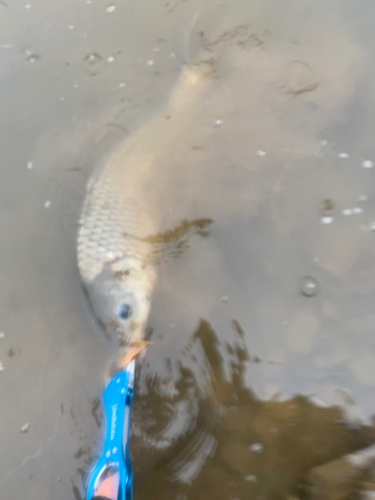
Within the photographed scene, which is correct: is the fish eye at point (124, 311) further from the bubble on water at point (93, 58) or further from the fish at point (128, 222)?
the bubble on water at point (93, 58)

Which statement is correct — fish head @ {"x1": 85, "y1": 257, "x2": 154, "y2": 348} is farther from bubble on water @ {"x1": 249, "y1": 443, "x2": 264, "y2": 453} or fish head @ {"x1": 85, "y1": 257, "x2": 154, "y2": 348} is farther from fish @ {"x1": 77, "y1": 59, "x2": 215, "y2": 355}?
bubble on water @ {"x1": 249, "y1": 443, "x2": 264, "y2": 453}

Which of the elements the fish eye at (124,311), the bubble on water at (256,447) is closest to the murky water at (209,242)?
the bubble on water at (256,447)

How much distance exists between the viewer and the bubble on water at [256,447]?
5.07 ft

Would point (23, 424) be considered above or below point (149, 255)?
below

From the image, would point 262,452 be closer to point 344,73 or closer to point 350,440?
point 350,440

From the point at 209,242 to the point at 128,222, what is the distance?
479 millimetres

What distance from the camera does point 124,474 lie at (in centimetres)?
144

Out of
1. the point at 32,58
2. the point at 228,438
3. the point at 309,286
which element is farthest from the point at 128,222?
the point at 32,58

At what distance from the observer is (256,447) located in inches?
61.0

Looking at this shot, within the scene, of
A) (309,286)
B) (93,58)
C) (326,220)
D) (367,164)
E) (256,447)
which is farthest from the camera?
(93,58)

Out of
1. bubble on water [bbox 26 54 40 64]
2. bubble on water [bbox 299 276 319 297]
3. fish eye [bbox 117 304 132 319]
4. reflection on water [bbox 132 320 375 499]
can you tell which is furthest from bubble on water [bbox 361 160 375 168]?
bubble on water [bbox 26 54 40 64]

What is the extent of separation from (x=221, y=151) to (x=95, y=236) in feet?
3.00

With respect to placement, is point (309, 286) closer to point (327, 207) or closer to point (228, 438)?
point (327, 207)

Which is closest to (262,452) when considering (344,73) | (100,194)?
(100,194)
